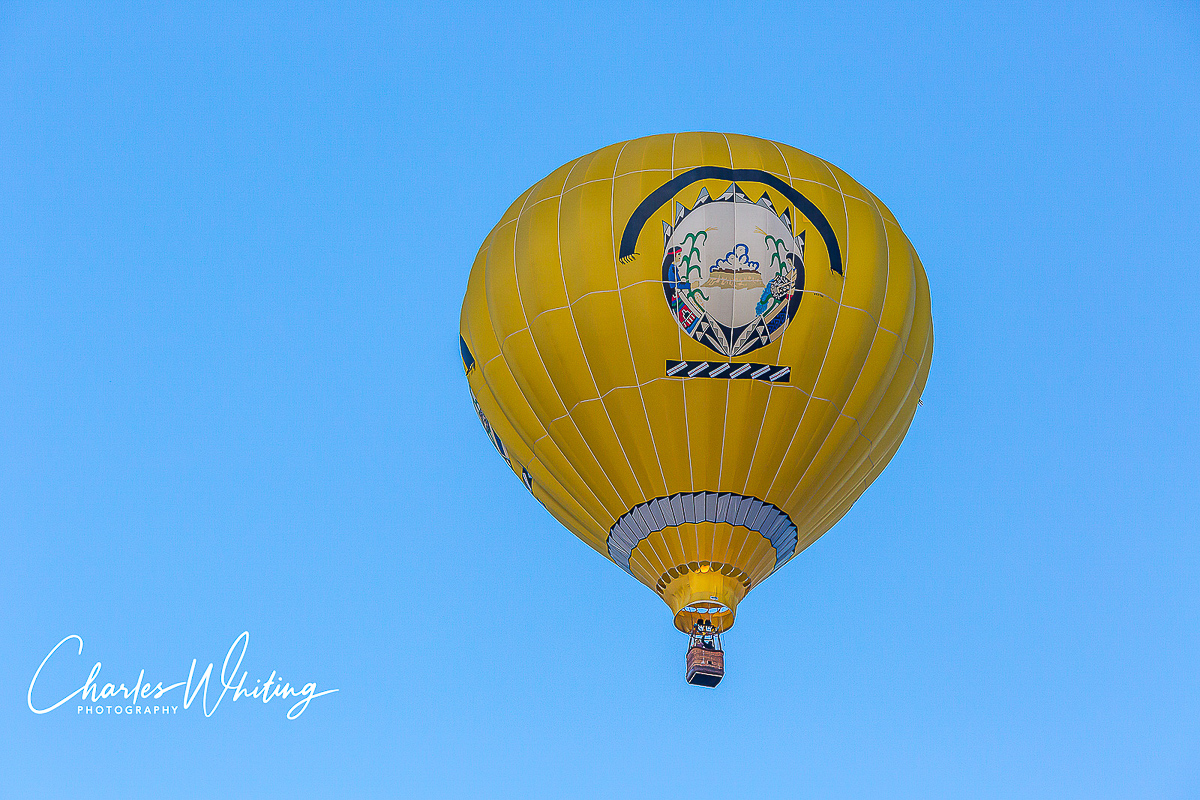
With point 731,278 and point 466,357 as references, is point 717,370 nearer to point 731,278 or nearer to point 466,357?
point 731,278

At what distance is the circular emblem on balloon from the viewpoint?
1095cm

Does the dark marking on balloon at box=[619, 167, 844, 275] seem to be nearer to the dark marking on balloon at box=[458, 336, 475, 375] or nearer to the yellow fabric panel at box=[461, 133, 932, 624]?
the yellow fabric panel at box=[461, 133, 932, 624]

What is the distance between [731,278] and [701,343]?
673 millimetres

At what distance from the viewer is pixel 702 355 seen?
1095cm

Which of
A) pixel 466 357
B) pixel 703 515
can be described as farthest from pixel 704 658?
pixel 466 357

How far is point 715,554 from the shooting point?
36.6 ft

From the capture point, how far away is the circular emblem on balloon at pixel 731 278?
431 inches

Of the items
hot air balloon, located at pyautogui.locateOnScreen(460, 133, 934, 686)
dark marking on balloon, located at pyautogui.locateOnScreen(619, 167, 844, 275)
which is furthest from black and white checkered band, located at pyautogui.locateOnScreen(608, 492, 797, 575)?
dark marking on balloon, located at pyautogui.locateOnScreen(619, 167, 844, 275)

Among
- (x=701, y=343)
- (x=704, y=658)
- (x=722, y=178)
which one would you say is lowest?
(x=704, y=658)

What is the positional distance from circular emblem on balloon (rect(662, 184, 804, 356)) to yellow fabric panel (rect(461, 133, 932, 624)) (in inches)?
0.6

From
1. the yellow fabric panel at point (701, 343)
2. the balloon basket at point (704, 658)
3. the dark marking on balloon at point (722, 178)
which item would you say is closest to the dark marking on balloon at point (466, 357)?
the yellow fabric panel at point (701, 343)

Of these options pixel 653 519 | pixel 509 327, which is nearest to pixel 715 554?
pixel 653 519

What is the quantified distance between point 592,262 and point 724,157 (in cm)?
183

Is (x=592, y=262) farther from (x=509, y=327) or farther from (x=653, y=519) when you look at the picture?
(x=653, y=519)
